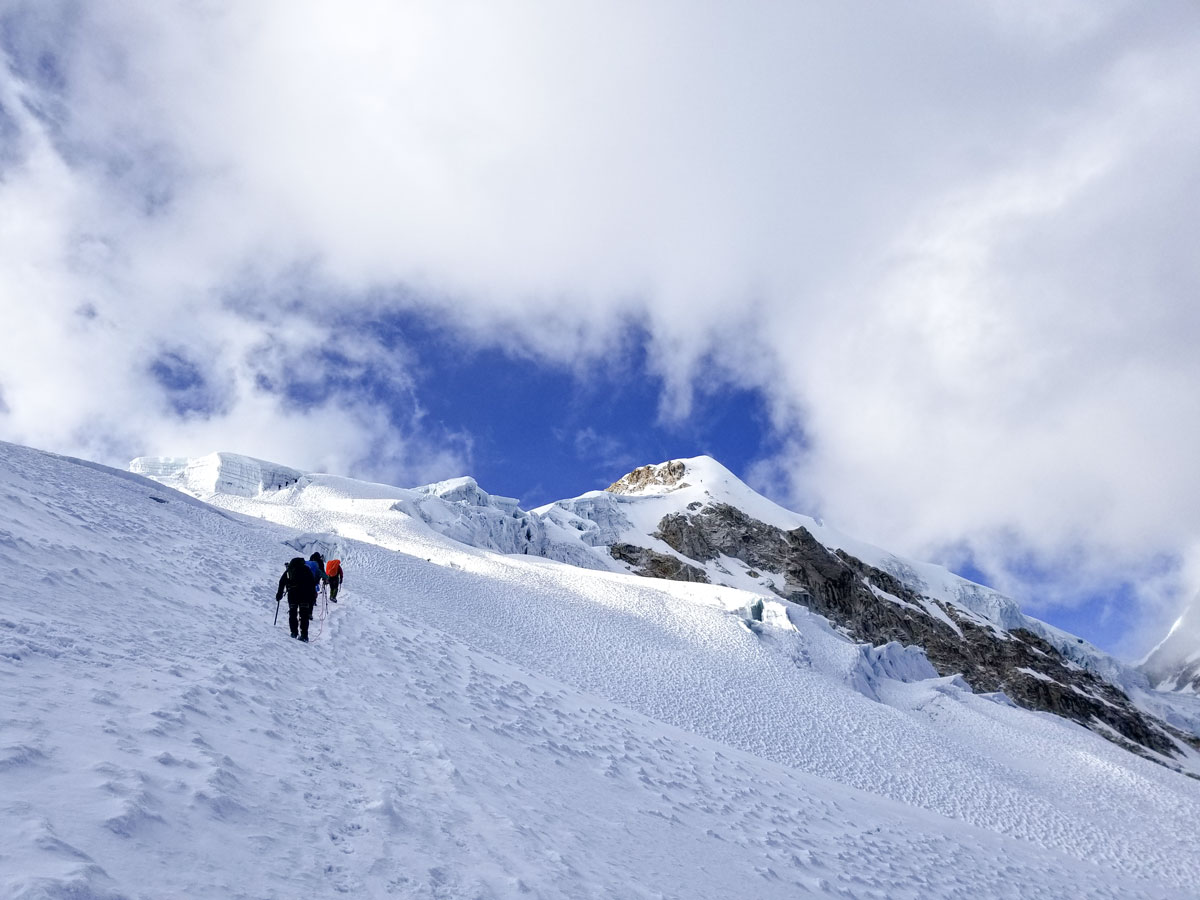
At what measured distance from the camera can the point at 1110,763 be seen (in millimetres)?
26500

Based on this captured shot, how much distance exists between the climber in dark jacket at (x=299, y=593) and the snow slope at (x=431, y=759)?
2.03 feet

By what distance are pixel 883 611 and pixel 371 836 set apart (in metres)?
118

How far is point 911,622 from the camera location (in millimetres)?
108812

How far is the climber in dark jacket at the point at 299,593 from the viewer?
36.9ft

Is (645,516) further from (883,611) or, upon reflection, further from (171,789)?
(171,789)

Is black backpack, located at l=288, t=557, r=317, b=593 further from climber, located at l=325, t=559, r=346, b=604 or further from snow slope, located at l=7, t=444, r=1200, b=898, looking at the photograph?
climber, located at l=325, t=559, r=346, b=604

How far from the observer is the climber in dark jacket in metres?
11.3

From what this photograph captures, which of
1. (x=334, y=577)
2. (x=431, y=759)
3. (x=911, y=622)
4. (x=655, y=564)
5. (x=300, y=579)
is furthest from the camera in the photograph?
(x=911, y=622)

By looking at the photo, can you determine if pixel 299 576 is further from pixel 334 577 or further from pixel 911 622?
pixel 911 622

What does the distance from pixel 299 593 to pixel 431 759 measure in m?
5.32

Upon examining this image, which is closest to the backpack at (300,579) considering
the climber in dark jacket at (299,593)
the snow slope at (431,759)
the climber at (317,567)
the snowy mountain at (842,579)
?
the climber in dark jacket at (299,593)

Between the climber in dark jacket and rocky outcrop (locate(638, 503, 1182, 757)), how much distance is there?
85896 millimetres

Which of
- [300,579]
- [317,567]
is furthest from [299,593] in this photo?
[317,567]

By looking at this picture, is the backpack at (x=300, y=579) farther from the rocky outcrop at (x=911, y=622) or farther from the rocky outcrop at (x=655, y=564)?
the rocky outcrop at (x=911, y=622)
